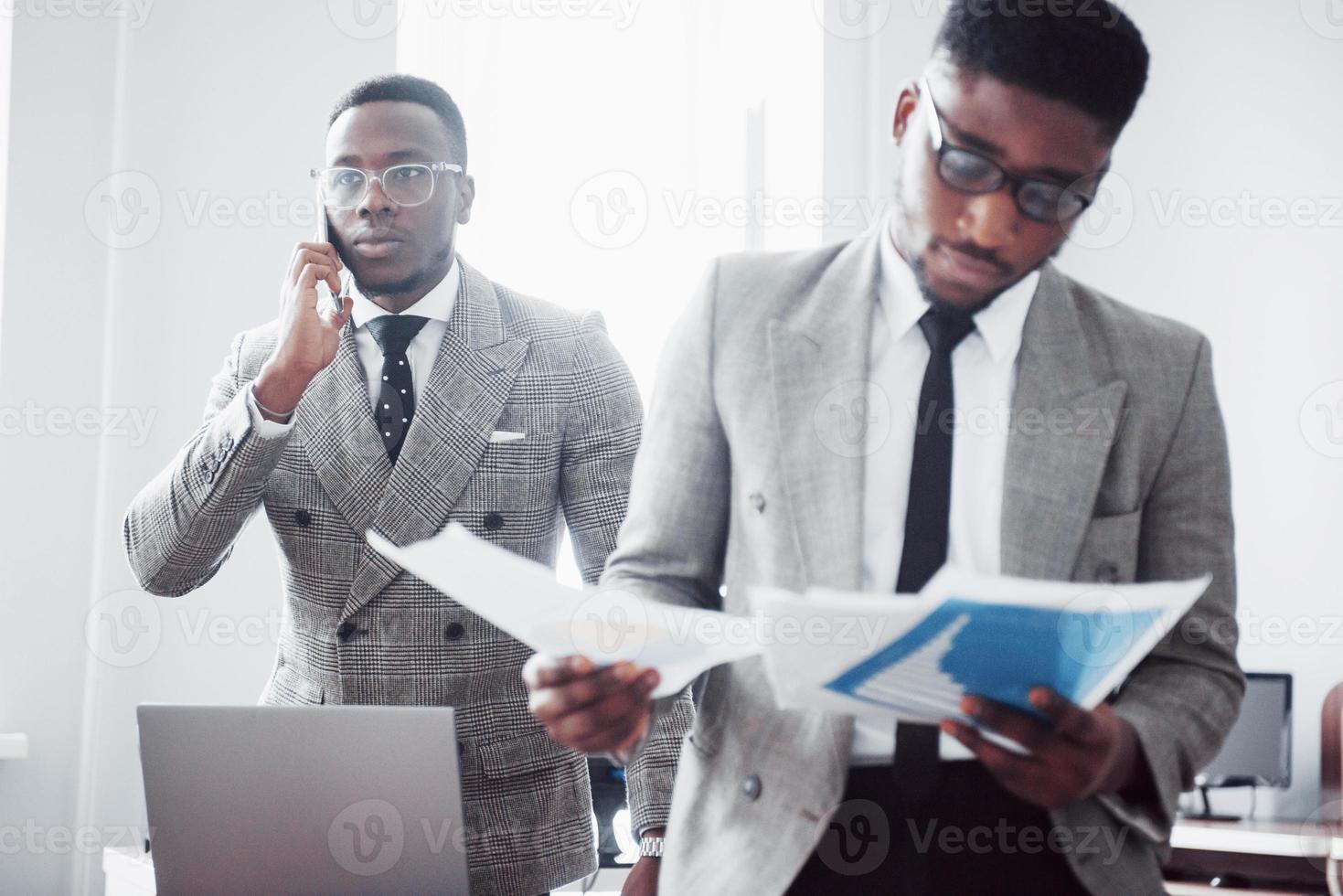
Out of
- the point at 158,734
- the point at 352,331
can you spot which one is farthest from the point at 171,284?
the point at 158,734

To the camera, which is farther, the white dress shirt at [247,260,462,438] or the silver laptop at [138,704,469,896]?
the white dress shirt at [247,260,462,438]

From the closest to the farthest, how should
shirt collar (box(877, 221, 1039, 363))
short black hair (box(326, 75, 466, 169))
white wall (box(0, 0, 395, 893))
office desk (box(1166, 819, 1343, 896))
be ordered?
shirt collar (box(877, 221, 1039, 363)), short black hair (box(326, 75, 466, 169)), white wall (box(0, 0, 395, 893)), office desk (box(1166, 819, 1343, 896))

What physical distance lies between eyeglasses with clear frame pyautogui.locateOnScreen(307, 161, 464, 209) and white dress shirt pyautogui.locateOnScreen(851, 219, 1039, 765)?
782 millimetres

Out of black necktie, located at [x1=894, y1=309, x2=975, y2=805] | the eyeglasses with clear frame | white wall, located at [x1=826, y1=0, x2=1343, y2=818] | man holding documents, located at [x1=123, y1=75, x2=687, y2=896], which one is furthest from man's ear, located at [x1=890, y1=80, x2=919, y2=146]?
white wall, located at [x1=826, y1=0, x2=1343, y2=818]

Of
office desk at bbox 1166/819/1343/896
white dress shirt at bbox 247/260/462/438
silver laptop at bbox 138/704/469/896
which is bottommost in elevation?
office desk at bbox 1166/819/1343/896

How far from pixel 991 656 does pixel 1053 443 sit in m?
0.33

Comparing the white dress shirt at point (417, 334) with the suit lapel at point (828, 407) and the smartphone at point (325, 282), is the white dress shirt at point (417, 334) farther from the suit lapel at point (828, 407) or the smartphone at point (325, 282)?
the suit lapel at point (828, 407)

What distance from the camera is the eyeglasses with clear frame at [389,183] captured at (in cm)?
180

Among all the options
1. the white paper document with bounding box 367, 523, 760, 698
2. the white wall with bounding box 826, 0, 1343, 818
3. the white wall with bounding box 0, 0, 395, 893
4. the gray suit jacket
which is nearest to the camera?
the white paper document with bounding box 367, 523, 760, 698

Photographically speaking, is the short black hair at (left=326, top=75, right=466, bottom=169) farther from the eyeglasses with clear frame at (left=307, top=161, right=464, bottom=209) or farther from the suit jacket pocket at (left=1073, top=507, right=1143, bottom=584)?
the suit jacket pocket at (left=1073, top=507, right=1143, bottom=584)

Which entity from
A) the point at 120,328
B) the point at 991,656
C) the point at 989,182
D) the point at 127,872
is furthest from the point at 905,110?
the point at 120,328

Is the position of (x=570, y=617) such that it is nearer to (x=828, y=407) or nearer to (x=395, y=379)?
(x=828, y=407)

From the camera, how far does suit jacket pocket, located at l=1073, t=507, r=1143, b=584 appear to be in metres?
1.18

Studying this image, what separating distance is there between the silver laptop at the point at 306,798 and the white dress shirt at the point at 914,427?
0.43m
